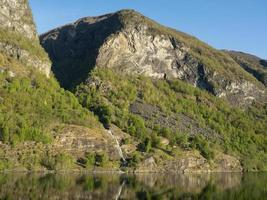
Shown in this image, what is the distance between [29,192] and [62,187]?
16.3 metres

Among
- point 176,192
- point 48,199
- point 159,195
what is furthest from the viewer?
point 176,192

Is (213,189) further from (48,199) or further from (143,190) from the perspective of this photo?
(48,199)

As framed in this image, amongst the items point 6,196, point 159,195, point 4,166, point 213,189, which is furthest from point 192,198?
point 4,166

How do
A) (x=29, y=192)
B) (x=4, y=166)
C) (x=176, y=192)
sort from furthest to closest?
(x=4, y=166), (x=176, y=192), (x=29, y=192)

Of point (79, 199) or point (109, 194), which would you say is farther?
point (109, 194)

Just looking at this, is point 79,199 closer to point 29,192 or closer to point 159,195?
point 29,192

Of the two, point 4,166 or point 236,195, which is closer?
point 236,195

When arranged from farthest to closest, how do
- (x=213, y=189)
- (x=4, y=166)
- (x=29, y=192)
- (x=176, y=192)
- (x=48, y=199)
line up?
(x=4, y=166) < (x=213, y=189) < (x=176, y=192) < (x=29, y=192) < (x=48, y=199)

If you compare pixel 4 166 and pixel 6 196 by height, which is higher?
pixel 6 196

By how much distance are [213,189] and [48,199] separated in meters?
56.0

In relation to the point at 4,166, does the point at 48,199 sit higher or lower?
higher

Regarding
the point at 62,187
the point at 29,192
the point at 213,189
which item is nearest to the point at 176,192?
the point at 213,189

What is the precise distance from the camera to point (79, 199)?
348ft

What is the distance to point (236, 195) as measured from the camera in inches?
5138
